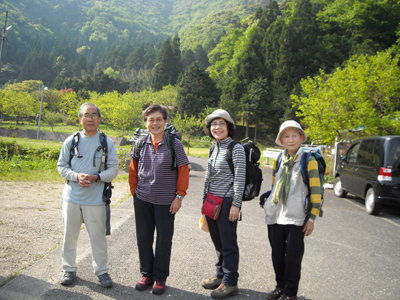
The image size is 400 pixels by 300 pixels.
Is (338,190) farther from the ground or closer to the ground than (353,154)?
closer to the ground

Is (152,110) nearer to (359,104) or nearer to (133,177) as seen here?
(133,177)

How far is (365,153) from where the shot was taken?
8.21m

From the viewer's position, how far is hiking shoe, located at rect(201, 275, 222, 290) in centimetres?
324

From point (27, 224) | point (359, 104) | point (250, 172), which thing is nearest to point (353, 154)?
point (359, 104)

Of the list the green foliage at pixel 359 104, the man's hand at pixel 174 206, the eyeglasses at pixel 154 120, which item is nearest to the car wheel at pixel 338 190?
the green foliage at pixel 359 104

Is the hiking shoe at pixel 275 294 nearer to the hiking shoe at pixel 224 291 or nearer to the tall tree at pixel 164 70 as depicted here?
the hiking shoe at pixel 224 291

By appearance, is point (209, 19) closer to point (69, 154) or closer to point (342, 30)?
point (342, 30)

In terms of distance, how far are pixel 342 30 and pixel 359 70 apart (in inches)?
2192

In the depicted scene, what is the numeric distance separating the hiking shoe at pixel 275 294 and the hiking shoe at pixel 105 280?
1540mm

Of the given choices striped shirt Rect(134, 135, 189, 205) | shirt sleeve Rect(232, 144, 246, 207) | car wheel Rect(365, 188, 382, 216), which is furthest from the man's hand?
car wheel Rect(365, 188, 382, 216)

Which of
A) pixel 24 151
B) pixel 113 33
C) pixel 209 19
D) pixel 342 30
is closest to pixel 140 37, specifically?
pixel 113 33

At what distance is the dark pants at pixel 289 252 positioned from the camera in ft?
9.68

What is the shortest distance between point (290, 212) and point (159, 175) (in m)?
1.28

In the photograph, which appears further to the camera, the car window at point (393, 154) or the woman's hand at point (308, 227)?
the car window at point (393, 154)
